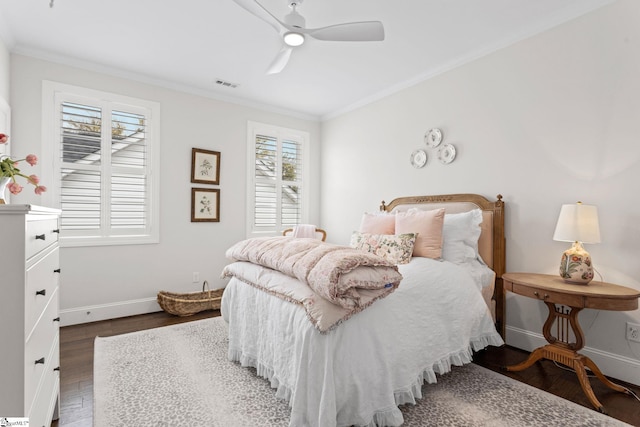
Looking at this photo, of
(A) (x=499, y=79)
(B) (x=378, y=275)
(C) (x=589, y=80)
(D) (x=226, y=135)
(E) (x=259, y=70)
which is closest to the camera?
(B) (x=378, y=275)

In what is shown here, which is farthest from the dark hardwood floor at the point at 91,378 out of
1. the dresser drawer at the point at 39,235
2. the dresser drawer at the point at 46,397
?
the dresser drawer at the point at 39,235

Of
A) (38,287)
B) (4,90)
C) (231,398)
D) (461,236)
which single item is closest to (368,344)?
(231,398)

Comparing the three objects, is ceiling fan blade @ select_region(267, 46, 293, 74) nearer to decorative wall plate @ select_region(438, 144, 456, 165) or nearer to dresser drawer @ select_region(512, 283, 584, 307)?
decorative wall plate @ select_region(438, 144, 456, 165)

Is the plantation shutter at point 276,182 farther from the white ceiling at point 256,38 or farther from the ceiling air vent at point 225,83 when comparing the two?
the white ceiling at point 256,38

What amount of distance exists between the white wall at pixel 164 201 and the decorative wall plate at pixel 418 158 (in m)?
2.13

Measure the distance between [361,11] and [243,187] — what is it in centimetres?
273

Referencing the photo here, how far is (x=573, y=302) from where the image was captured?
2055 mm

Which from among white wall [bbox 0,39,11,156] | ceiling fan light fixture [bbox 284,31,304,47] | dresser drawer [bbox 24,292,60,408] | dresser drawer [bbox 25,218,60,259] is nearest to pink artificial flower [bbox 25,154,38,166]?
dresser drawer [bbox 25,218,60,259]

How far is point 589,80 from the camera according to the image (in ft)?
8.17

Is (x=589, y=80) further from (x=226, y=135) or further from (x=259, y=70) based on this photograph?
(x=226, y=135)

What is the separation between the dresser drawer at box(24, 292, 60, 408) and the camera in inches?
44.2

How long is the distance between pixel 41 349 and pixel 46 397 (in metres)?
0.33

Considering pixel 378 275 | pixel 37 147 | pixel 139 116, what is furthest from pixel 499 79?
pixel 37 147

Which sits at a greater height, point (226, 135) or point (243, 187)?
point (226, 135)
